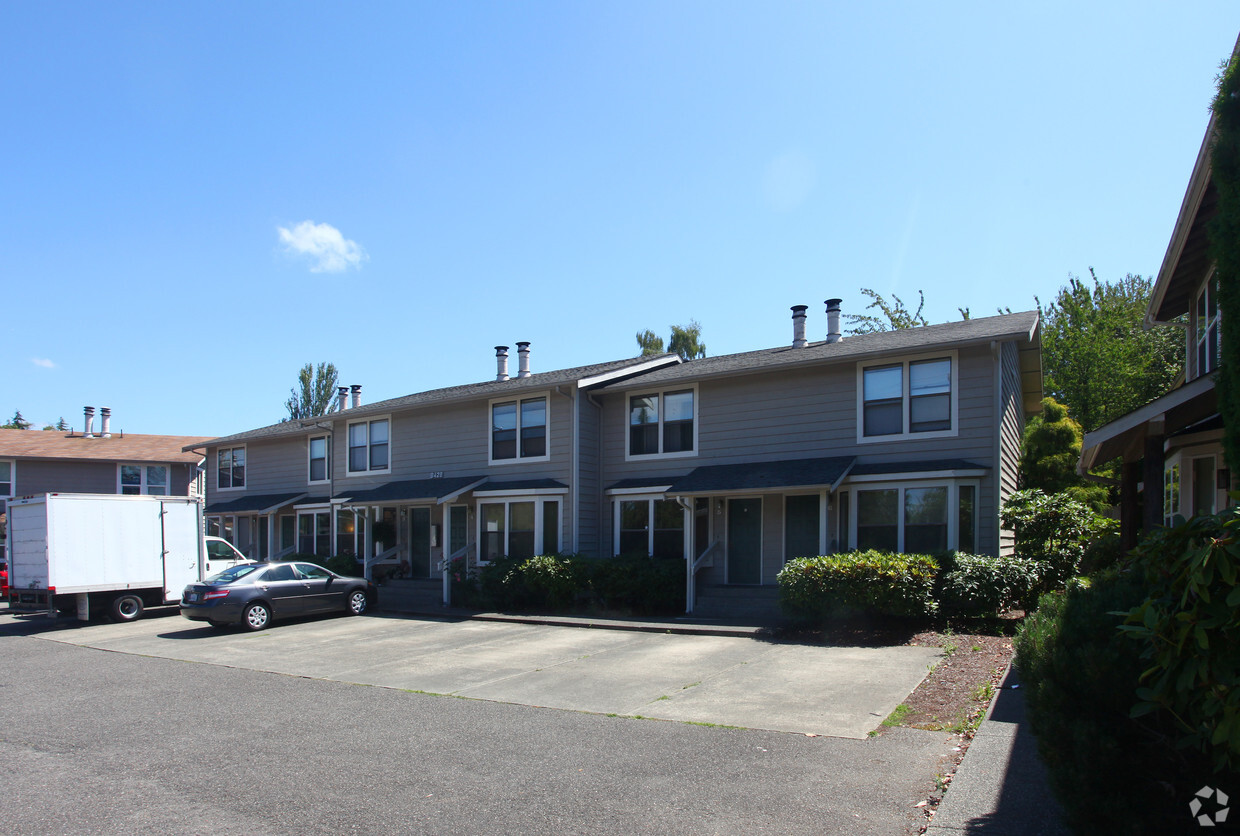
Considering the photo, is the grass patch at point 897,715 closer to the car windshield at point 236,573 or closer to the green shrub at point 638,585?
the green shrub at point 638,585

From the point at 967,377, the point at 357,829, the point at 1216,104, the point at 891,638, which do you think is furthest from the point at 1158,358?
the point at 357,829

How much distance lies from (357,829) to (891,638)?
9478mm

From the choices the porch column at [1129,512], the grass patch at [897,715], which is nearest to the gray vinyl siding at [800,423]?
the porch column at [1129,512]

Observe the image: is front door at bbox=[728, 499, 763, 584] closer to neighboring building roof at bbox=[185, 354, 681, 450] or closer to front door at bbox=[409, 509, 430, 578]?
neighboring building roof at bbox=[185, 354, 681, 450]

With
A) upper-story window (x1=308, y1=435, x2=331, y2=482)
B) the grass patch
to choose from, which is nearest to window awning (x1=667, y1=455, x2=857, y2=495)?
the grass patch

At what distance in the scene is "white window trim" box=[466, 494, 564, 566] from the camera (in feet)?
65.0

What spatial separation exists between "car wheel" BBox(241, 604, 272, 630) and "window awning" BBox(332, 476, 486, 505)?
15.3ft

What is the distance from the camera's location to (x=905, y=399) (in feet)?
53.6

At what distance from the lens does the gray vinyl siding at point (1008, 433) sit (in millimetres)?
15578

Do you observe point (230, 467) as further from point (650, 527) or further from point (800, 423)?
point (800, 423)

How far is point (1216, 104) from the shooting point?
25.5ft

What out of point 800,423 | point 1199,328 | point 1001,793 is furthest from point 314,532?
point 1001,793

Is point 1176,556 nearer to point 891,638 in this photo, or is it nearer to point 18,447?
point 891,638

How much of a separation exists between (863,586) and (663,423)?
743cm
